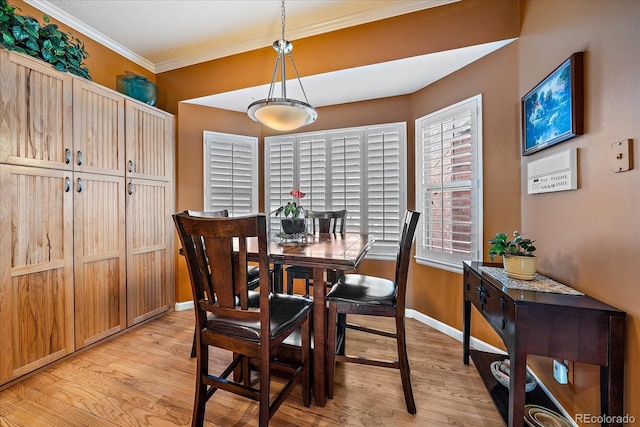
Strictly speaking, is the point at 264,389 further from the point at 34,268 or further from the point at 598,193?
the point at 34,268

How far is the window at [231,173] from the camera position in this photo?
3.31 m

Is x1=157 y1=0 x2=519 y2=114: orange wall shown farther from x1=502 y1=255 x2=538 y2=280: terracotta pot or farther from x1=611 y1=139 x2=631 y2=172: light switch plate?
x1=502 y1=255 x2=538 y2=280: terracotta pot

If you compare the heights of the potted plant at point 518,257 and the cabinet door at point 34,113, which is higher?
the cabinet door at point 34,113

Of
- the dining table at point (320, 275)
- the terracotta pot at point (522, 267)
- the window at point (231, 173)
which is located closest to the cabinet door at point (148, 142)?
the window at point (231, 173)

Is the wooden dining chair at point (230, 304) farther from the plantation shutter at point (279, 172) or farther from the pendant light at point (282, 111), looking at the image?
the plantation shutter at point (279, 172)

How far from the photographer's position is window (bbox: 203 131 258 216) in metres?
3.31

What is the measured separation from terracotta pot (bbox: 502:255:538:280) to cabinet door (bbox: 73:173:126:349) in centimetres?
310

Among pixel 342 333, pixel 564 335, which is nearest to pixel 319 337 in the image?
pixel 342 333

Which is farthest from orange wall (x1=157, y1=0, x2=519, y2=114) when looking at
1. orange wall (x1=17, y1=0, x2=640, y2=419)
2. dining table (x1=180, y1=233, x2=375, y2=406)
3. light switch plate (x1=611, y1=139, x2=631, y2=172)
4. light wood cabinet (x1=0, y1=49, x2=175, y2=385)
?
dining table (x1=180, y1=233, x2=375, y2=406)

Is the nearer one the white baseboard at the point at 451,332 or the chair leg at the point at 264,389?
the chair leg at the point at 264,389

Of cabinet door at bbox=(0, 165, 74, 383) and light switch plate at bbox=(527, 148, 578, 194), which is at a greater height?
light switch plate at bbox=(527, 148, 578, 194)

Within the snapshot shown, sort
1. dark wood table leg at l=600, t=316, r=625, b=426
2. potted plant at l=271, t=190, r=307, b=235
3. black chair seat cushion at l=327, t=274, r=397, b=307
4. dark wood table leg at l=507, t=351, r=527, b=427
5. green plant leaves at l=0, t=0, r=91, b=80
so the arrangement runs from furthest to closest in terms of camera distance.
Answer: potted plant at l=271, t=190, r=307, b=235 < green plant leaves at l=0, t=0, r=91, b=80 < black chair seat cushion at l=327, t=274, r=397, b=307 < dark wood table leg at l=507, t=351, r=527, b=427 < dark wood table leg at l=600, t=316, r=625, b=426

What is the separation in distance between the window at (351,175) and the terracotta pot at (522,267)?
1469 millimetres

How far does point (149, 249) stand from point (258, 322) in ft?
6.87
